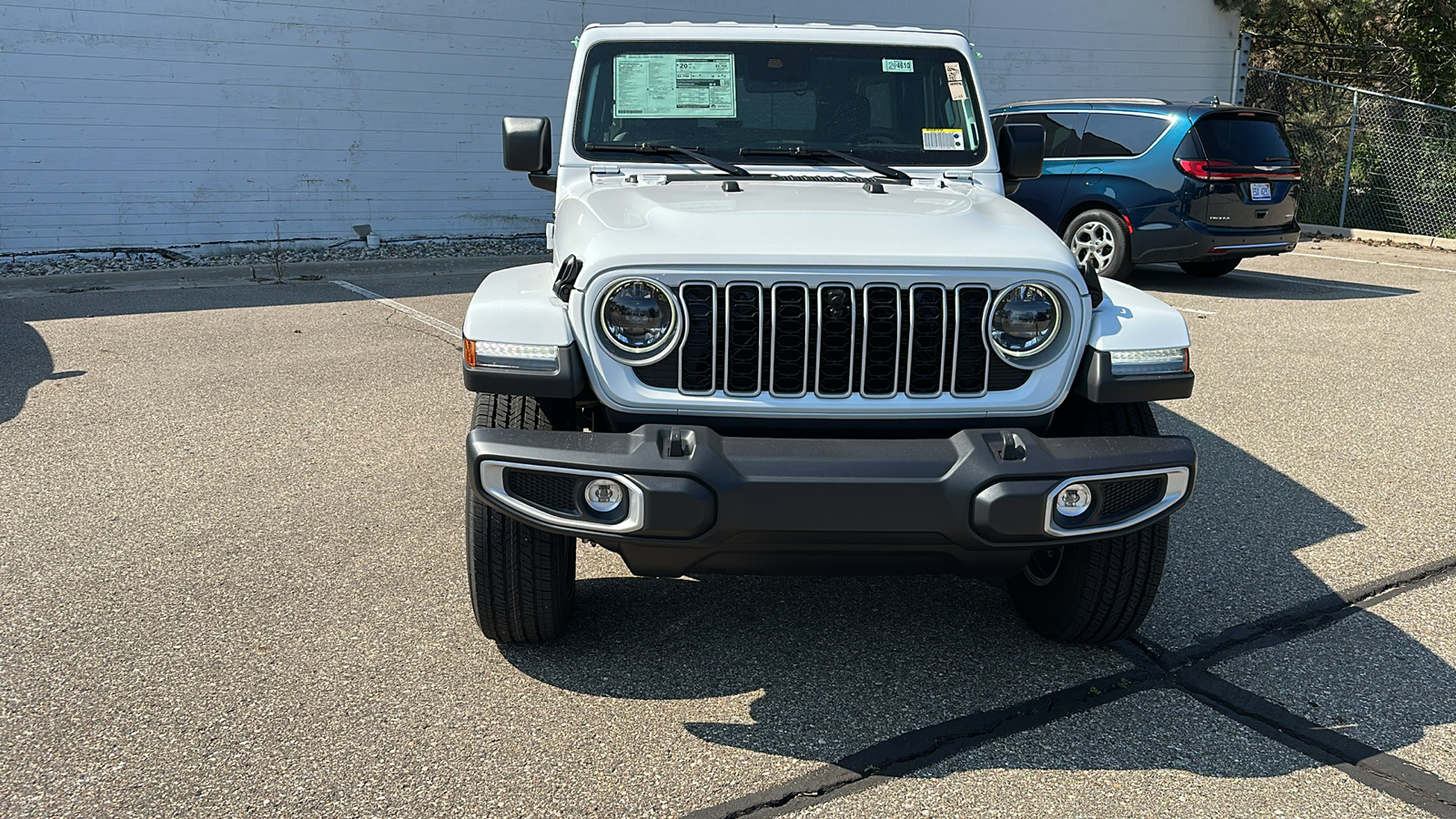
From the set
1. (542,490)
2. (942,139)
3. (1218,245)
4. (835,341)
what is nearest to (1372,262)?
(1218,245)

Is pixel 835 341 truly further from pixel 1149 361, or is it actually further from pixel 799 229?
pixel 1149 361

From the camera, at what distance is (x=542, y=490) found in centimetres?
284

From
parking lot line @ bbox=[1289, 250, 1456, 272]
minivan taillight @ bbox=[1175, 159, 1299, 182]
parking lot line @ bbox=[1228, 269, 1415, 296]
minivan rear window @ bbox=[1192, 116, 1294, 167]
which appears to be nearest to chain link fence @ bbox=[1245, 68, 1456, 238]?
parking lot line @ bbox=[1289, 250, 1456, 272]

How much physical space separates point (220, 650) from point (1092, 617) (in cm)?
260

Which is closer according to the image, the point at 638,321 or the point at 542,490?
the point at 542,490

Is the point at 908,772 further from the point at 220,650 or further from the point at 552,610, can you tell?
the point at 220,650

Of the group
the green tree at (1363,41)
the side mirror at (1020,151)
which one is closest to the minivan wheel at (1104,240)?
the side mirror at (1020,151)

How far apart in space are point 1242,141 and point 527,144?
7.83 meters

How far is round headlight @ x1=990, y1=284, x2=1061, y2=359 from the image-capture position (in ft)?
9.93

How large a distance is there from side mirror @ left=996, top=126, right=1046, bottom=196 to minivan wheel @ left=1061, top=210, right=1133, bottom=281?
20.2ft

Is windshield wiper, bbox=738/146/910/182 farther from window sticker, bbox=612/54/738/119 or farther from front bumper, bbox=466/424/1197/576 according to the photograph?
front bumper, bbox=466/424/1197/576

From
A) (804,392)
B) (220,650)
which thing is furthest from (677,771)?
(220,650)

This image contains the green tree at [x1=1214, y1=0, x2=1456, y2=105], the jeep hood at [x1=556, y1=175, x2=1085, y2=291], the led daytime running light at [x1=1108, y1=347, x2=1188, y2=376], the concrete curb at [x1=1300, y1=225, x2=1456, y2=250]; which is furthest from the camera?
the green tree at [x1=1214, y1=0, x2=1456, y2=105]

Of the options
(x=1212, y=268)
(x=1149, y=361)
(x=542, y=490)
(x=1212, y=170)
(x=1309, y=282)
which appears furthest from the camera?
(x=1212, y=268)
